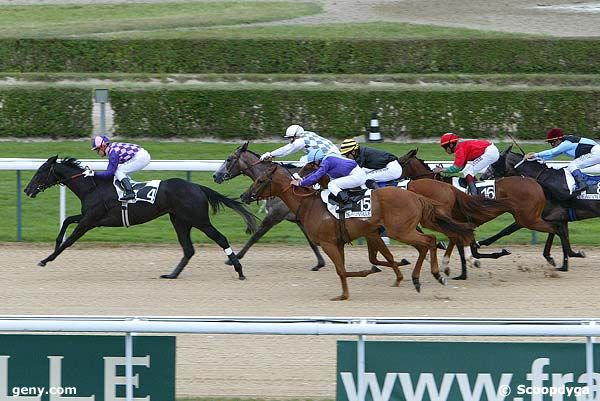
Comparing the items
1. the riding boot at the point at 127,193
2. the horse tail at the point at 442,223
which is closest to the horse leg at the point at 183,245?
the riding boot at the point at 127,193

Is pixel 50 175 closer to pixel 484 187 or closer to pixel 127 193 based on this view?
pixel 127 193

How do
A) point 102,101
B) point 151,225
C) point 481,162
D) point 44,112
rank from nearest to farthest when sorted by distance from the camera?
point 481,162 < point 151,225 < point 102,101 < point 44,112

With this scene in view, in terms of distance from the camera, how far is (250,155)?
10.8 m

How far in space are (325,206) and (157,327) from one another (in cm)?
405

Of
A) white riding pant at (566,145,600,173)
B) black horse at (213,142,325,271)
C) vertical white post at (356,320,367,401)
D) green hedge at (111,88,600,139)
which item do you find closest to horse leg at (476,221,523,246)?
white riding pant at (566,145,600,173)

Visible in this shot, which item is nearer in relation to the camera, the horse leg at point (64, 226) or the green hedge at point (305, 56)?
the horse leg at point (64, 226)

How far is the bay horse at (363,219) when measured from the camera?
9.58 m

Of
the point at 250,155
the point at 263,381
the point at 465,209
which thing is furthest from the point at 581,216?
the point at 263,381

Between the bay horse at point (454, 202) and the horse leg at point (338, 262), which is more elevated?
the bay horse at point (454, 202)

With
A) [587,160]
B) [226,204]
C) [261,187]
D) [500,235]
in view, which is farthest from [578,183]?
[226,204]

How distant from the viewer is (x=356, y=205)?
9.57 m

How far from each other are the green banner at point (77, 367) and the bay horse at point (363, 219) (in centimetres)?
375

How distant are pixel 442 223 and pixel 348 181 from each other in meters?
0.86

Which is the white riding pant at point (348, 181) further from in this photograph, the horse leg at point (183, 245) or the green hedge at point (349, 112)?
the green hedge at point (349, 112)
